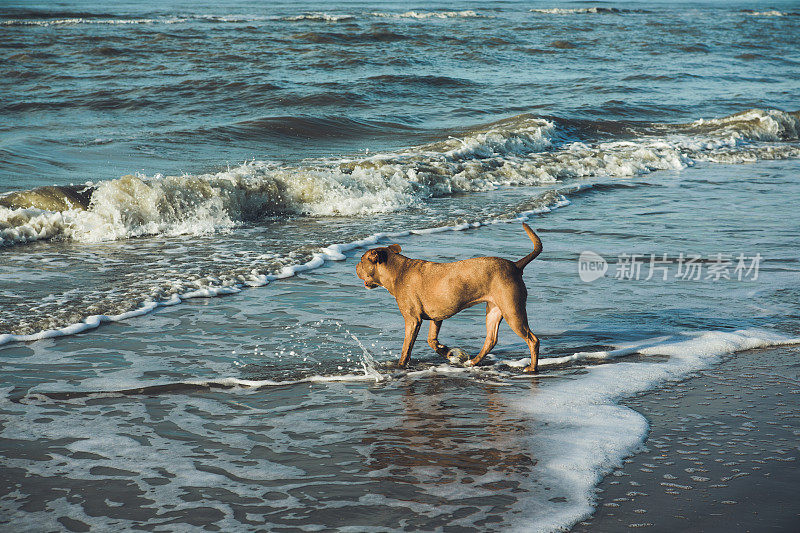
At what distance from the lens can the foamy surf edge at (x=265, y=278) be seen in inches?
261

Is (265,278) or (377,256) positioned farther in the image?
(265,278)

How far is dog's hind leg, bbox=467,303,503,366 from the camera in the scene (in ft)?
19.6

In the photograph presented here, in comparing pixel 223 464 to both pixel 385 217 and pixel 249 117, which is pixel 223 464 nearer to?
pixel 385 217

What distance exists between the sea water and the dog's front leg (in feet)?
0.39

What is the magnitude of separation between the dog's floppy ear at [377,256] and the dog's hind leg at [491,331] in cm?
87

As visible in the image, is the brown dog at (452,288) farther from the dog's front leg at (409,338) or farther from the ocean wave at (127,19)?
the ocean wave at (127,19)

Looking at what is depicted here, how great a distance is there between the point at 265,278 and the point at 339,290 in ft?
2.89

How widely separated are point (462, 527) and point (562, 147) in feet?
48.1

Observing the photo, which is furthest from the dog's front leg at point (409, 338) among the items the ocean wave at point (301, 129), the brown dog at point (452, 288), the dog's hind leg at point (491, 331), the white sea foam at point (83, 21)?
the white sea foam at point (83, 21)

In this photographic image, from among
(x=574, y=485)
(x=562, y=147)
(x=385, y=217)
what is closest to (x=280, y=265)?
(x=385, y=217)

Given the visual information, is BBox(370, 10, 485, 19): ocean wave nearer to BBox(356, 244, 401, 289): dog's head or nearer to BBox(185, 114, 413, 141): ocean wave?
BBox(185, 114, 413, 141): ocean wave
